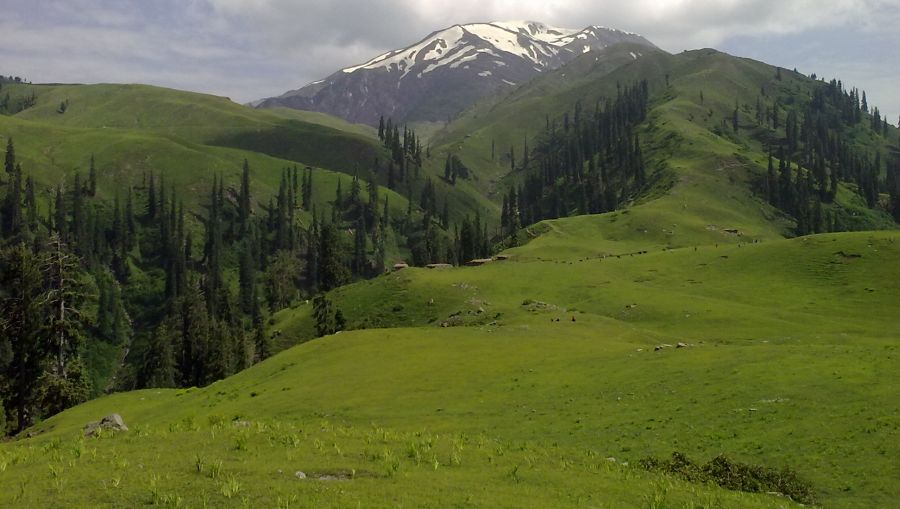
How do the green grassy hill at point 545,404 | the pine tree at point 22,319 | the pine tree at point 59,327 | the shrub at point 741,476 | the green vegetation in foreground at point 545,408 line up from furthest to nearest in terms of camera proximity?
the pine tree at point 59,327 → the pine tree at point 22,319 → the shrub at point 741,476 → the green vegetation in foreground at point 545,408 → the green grassy hill at point 545,404

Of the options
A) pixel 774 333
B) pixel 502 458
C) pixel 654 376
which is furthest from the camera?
pixel 774 333

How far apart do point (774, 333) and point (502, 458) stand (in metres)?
57.9

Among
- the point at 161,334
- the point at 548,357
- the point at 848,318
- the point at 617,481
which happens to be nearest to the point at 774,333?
the point at 848,318

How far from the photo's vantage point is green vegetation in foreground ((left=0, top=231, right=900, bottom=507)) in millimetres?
20375

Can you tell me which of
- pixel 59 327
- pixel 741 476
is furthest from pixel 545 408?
pixel 59 327

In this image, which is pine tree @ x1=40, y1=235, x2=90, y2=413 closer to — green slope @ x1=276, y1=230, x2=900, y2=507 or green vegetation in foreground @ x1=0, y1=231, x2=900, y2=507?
green vegetation in foreground @ x1=0, y1=231, x2=900, y2=507

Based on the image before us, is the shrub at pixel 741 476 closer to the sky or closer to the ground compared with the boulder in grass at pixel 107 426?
closer to the sky

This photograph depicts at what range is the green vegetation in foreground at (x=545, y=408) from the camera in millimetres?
20375

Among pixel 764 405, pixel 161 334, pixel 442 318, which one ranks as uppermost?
pixel 764 405

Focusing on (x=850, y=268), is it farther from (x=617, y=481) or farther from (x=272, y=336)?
(x=272, y=336)

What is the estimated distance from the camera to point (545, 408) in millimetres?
41531

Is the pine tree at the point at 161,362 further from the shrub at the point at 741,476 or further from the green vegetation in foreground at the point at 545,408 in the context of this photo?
the shrub at the point at 741,476

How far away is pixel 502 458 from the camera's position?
25375 mm

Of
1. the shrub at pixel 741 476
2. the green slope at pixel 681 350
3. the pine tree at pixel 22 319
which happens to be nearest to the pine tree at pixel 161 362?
the green slope at pixel 681 350
